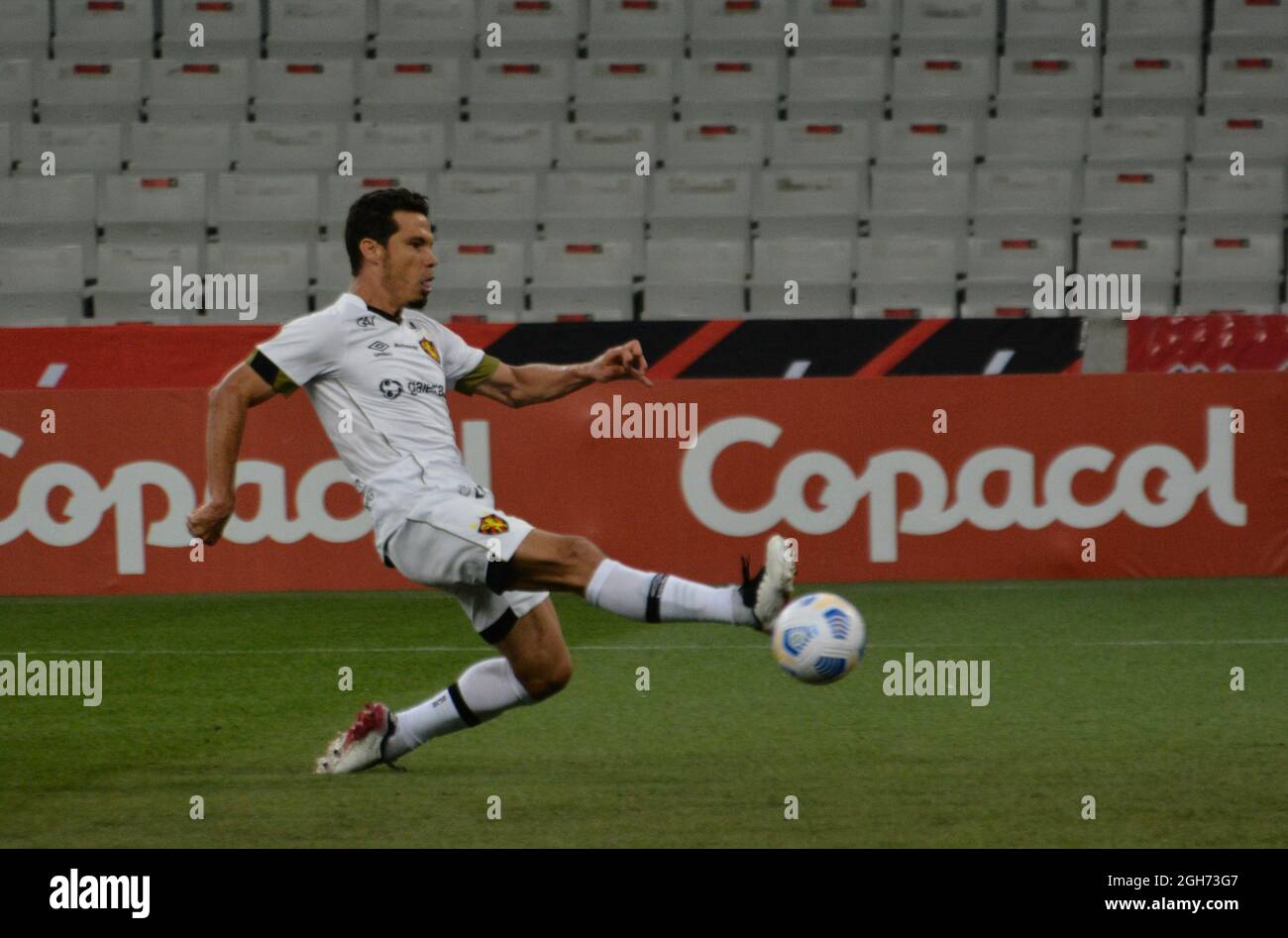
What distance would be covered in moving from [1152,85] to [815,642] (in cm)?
1195

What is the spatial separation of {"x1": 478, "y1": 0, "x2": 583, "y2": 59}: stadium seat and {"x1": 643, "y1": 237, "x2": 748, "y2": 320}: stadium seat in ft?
9.77

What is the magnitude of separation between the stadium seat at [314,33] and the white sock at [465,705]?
11.5 m

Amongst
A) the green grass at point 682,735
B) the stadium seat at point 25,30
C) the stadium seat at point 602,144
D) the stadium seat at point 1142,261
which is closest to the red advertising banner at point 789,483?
the green grass at point 682,735

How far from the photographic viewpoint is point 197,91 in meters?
15.9

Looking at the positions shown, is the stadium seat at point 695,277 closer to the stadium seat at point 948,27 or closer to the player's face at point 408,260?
the stadium seat at point 948,27

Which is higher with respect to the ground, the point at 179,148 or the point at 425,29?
the point at 425,29

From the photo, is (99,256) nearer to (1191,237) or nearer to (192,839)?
(1191,237)

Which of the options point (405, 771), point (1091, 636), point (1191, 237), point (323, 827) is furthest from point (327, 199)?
point (323, 827)

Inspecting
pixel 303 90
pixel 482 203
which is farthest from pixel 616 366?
pixel 303 90

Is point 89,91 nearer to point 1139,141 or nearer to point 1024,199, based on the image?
point 1024,199

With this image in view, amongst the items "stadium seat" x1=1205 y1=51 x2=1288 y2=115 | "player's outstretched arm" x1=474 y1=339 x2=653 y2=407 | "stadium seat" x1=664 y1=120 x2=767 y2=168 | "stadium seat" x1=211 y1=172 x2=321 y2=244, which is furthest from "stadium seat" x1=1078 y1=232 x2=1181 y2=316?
"player's outstretched arm" x1=474 y1=339 x2=653 y2=407

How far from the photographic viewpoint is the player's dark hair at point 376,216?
5703 mm

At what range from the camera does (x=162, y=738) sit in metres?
6.90

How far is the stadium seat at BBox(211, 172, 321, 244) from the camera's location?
1458 cm
